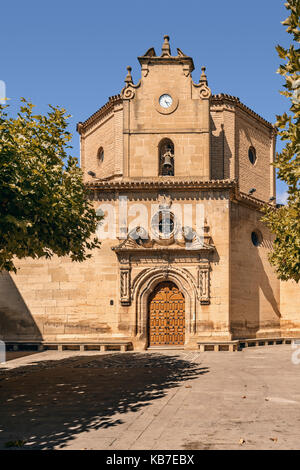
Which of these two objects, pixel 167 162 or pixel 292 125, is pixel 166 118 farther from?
pixel 292 125

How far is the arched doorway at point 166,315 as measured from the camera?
22156 millimetres

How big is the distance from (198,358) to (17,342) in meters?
9.12

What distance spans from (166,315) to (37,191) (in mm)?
12889

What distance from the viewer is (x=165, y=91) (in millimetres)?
23609

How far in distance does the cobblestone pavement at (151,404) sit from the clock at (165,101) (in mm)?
12429

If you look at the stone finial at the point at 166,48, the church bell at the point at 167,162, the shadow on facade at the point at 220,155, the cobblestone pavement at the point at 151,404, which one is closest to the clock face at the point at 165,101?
the stone finial at the point at 166,48

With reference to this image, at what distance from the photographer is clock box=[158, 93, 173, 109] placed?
23.6 meters

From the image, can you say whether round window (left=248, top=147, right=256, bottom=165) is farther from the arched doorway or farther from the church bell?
the arched doorway

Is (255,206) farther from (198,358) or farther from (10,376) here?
(10,376)

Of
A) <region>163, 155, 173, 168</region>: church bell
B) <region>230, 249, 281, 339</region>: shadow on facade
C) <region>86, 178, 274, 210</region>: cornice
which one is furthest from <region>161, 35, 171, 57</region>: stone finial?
<region>230, 249, 281, 339</region>: shadow on facade

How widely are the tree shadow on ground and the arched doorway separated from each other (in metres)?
2.73

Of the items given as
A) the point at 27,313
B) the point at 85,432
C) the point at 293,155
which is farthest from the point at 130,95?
the point at 85,432

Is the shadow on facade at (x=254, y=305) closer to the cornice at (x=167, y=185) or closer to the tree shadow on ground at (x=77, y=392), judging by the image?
the cornice at (x=167, y=185)

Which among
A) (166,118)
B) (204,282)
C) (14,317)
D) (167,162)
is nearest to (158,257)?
(204,282)
